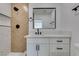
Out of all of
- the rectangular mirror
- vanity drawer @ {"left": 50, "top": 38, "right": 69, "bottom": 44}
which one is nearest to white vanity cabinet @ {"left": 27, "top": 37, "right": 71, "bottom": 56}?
vanity drawer @ {"left": 50, "top": 38, "right": 69, "bottom": 44}

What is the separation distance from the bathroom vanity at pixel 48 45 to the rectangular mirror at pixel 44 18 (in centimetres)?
47

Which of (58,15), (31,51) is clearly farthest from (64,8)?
(31,51)

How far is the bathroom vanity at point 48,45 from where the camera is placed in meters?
2.27

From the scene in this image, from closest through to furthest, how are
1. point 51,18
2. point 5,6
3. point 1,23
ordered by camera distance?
point 1,23 < point 5,6 < point 51,18

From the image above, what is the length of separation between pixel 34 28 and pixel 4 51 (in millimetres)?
783

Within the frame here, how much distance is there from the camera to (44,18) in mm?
2703

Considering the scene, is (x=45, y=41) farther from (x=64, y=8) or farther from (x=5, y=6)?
(x=5, y=6)

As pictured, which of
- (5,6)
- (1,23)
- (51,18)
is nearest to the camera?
(1,23)

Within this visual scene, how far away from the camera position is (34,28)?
8.87 ft

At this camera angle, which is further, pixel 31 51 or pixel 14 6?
pixel 14 6

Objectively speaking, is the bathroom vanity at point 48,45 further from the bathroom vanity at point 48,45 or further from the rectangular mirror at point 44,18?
the rectangular mirror at point 44,18

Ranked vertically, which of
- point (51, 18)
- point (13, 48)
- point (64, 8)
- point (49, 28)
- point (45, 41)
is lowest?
point (13, 48)

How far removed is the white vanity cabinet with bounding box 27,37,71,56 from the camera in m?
2.28

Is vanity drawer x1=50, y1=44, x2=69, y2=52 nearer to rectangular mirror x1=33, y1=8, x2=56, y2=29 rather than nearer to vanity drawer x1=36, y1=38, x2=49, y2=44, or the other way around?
vanity drawer x1=36, y1=38, x2=49, y2=44
